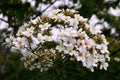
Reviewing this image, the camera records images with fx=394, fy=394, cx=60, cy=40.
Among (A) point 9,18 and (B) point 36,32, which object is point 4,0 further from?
(B) point 36,32

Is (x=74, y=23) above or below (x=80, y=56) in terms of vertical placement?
above

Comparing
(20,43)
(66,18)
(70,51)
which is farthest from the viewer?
(66,18)

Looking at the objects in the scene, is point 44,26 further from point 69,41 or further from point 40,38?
point 69,41

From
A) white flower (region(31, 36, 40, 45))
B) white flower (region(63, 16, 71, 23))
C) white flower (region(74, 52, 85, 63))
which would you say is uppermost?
white flower (region(63, 16, 71, 23))

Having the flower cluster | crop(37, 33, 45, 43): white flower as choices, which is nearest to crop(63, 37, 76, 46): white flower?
the flower cluster

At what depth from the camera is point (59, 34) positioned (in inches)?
99.4

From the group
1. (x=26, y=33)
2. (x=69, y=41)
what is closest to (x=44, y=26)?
(x=26, y=33)

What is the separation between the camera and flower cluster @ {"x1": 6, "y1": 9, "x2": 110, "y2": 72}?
98.0 inches


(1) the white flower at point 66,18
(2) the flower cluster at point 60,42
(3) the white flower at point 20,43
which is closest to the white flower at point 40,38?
(2) the flower cluster at point 60,42

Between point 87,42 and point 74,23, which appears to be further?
point 74,23

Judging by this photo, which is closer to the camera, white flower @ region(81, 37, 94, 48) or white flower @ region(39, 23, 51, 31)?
white flower @ region(81, 37, 94, 48)

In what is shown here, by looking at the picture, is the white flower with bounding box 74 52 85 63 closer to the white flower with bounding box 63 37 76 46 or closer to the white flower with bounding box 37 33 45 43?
the white flower with bounding box 63 37 76 46

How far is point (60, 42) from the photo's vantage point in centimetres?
252

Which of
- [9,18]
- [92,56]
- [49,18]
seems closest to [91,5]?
[9,18]
